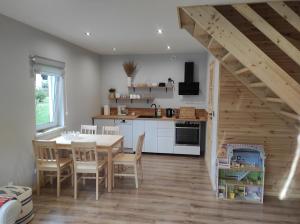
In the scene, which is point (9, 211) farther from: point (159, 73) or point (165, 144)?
point (159, 73)

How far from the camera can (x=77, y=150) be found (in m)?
3.50

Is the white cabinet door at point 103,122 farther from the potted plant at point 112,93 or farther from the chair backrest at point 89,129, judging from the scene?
the chair backrest at point 89,129

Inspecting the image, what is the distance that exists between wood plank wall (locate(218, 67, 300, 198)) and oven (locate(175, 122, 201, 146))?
197 cm

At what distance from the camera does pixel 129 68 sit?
20.4ft

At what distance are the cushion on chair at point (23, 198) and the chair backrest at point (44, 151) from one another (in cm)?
67

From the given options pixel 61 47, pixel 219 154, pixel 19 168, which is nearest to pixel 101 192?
pixel 19 168

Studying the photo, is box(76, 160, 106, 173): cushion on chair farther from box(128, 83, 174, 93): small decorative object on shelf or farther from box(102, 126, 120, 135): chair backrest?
box(128, 83, 174, 93): small decorative object on shelf

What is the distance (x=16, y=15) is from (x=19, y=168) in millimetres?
2076

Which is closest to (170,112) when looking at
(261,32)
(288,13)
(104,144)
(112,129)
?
(112,129)

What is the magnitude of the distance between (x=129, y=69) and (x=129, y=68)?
0.08ft

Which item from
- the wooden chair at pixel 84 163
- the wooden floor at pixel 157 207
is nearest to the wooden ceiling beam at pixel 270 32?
the wooden floor at pixel 157 207

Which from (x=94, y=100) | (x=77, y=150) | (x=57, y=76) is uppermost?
(x=57, y=76)

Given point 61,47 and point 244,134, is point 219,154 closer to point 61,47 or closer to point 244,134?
point 244,134

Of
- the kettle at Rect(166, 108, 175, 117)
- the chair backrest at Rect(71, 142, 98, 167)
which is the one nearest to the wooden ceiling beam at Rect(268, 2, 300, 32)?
the chair backrest at Rect(71, 142, 98, 167)
